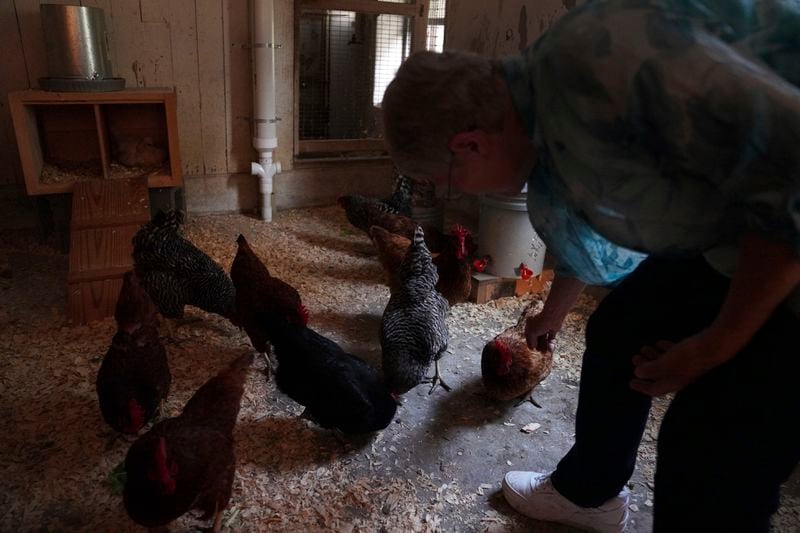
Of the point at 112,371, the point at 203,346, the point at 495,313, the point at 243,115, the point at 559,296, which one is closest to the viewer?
the point at 559,296

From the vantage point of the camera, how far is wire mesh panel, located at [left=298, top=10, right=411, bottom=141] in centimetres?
405

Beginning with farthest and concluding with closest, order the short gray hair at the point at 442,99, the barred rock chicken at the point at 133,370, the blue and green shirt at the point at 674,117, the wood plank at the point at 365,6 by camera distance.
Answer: the wood plank at the point at 365,6 → the barred rock chicken at the point at 133,370 → the short gray hair at the point at 442,99 → the blue and green shirt at the point at 674,117

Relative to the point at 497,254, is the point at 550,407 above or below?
below

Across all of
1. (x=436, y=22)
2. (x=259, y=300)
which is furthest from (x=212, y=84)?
(x=259, y=300)

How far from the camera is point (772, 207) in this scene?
59cm

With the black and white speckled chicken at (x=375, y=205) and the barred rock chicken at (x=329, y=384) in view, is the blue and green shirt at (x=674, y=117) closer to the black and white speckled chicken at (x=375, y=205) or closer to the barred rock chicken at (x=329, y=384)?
the barred rock chicken at (x=329, y=384)

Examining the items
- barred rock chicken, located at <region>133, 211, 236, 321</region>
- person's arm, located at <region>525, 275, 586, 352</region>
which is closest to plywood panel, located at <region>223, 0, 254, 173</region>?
barred rock chicken, located at <region>133, 211, 236, 321</region>

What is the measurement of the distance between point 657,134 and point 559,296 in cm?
65

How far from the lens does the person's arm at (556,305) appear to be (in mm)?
1211

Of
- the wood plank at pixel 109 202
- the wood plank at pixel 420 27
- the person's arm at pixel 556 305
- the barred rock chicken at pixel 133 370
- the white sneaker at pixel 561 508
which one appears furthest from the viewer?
the wood plank at pixel 420 27

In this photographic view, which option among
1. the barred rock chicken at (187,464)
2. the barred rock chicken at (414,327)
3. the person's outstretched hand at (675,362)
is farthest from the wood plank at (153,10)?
the person's outstretched hand at (675,362)

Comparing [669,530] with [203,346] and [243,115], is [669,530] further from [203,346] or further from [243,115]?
[243,115]

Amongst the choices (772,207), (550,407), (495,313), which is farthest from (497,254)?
(772,207)

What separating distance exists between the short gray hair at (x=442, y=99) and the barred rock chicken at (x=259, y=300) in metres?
1.29
